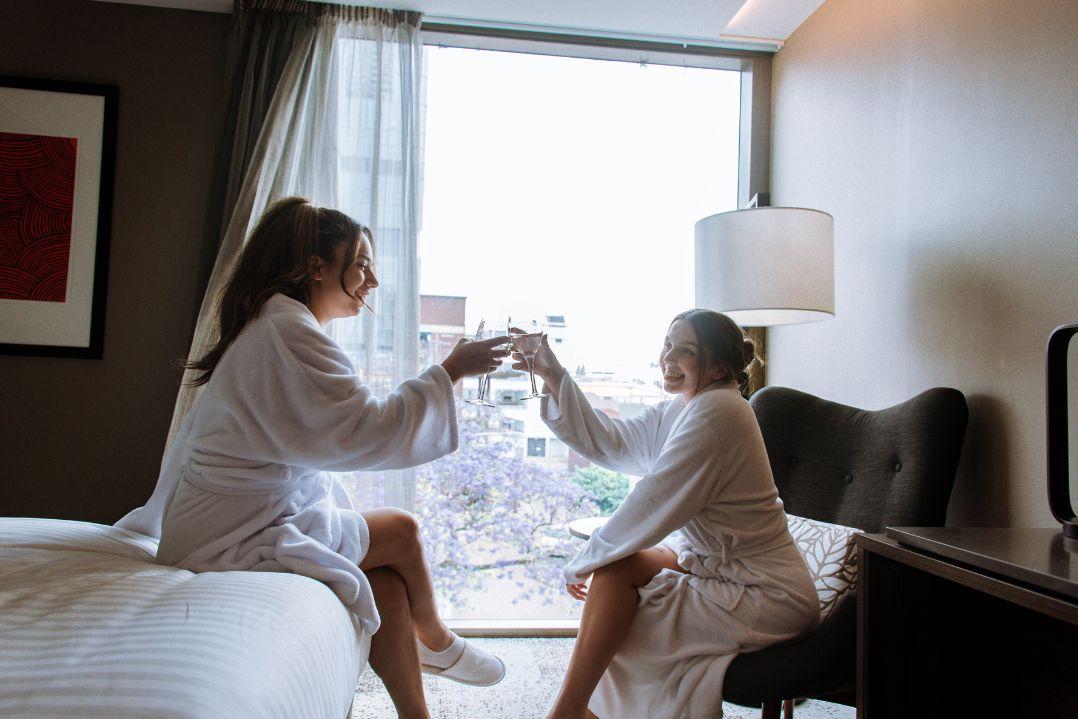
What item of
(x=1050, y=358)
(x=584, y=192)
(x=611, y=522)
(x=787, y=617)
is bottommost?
(x=787, y=617)

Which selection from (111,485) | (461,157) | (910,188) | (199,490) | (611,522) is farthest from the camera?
(461,157)

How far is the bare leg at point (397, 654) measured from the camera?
1.48 metres

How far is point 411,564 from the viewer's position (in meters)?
1.61

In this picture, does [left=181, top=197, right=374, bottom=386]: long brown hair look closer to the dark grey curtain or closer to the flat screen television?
the dark grey curtain

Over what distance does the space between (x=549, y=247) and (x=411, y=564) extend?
163 cm

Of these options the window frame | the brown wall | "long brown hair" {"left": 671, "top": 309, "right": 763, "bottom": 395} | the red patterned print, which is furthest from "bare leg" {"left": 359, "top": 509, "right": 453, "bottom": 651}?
the red patterned print

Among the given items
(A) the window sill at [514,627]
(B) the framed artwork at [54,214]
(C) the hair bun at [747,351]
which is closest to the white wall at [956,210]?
(C) the hair bun at [747,351]

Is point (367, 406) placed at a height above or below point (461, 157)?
below

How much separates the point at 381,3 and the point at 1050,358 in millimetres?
2411

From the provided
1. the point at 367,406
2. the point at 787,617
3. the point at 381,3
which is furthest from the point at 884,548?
the point at 381,3

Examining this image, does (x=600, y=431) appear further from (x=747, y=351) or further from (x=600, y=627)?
(x=600, y=627)

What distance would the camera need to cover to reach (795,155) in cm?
273

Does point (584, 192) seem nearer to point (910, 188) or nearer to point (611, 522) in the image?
point (910, 188)

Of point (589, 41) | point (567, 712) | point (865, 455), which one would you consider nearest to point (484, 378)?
Result: point (567, 712)
